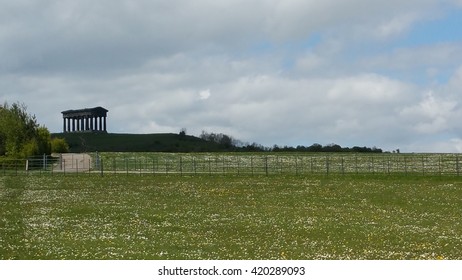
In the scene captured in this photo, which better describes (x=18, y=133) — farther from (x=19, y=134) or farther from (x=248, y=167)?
(x=248, y=167)

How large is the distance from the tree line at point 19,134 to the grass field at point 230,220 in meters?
47.2

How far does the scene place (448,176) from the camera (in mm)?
79938

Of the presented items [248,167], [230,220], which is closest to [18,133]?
[248,167]

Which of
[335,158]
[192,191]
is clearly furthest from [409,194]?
[335,158]

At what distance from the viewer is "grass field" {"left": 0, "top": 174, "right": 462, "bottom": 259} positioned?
2741cm

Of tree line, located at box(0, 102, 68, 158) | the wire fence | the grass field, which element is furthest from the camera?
tree line, located at box(0, 102, 68, 158)

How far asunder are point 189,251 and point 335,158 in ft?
325

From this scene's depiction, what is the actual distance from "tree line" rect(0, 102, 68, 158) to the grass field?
47.2 m

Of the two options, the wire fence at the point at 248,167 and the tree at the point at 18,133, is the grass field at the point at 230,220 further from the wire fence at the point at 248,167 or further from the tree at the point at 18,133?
the tree at the point at 18,133

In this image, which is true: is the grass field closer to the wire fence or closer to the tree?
the wire fence

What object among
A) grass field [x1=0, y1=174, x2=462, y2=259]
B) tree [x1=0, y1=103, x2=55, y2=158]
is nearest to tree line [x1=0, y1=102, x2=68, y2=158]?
tree [x1=0, y1=103, x2=55, y2=158]

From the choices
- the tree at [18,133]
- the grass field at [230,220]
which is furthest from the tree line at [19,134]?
the grass field at [230,220]

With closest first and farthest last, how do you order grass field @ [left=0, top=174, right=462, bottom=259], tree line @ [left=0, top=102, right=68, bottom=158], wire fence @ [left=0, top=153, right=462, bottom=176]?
grass field @ [left=0, top=174, right=462, bottom=259], wire fence @ [left=0, top=153, right=462, bottom=176], tree line @ [left=0, top=102, right=68, bottom=158]

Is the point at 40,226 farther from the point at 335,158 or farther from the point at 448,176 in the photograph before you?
the point at 335,158
